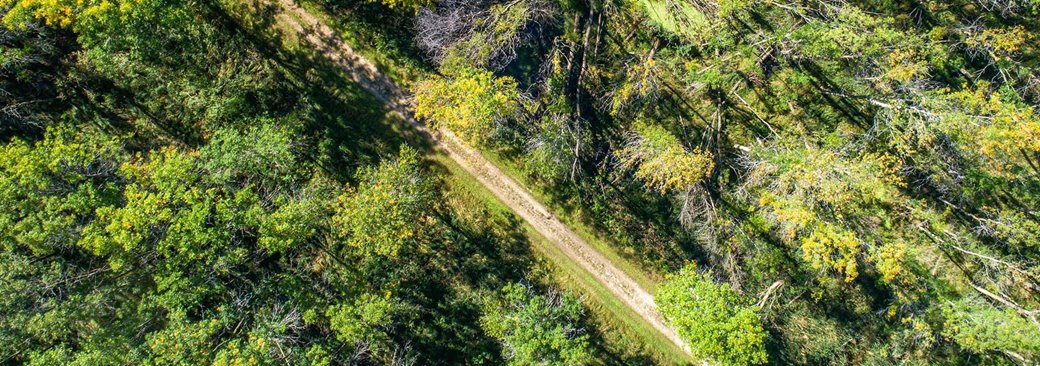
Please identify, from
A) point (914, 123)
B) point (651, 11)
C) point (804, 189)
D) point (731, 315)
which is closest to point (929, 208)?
point (914, 123)

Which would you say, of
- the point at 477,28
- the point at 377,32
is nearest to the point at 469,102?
the point at 477,28

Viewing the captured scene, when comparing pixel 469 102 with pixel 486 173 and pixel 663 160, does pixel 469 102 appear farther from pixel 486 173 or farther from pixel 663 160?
pixel 663 160

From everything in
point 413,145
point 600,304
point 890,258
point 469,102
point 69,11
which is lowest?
point 600,304

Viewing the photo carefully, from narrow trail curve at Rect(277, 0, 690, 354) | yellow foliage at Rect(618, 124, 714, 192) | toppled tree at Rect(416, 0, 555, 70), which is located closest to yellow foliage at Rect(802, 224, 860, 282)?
yellow foliage at Rect(618, 124, 714, 192)

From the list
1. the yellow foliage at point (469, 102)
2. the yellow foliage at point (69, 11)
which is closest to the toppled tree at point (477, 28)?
the yellow foliage at point (469, 102)

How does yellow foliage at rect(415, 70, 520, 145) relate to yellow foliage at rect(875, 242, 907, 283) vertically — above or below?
above

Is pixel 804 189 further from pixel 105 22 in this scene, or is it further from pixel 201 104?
pixel 105 22

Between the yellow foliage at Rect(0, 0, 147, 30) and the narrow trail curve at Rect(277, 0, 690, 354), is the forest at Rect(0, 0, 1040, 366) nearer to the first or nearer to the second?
the narrow trail curve at Rect(277, 0, 690, 354)
